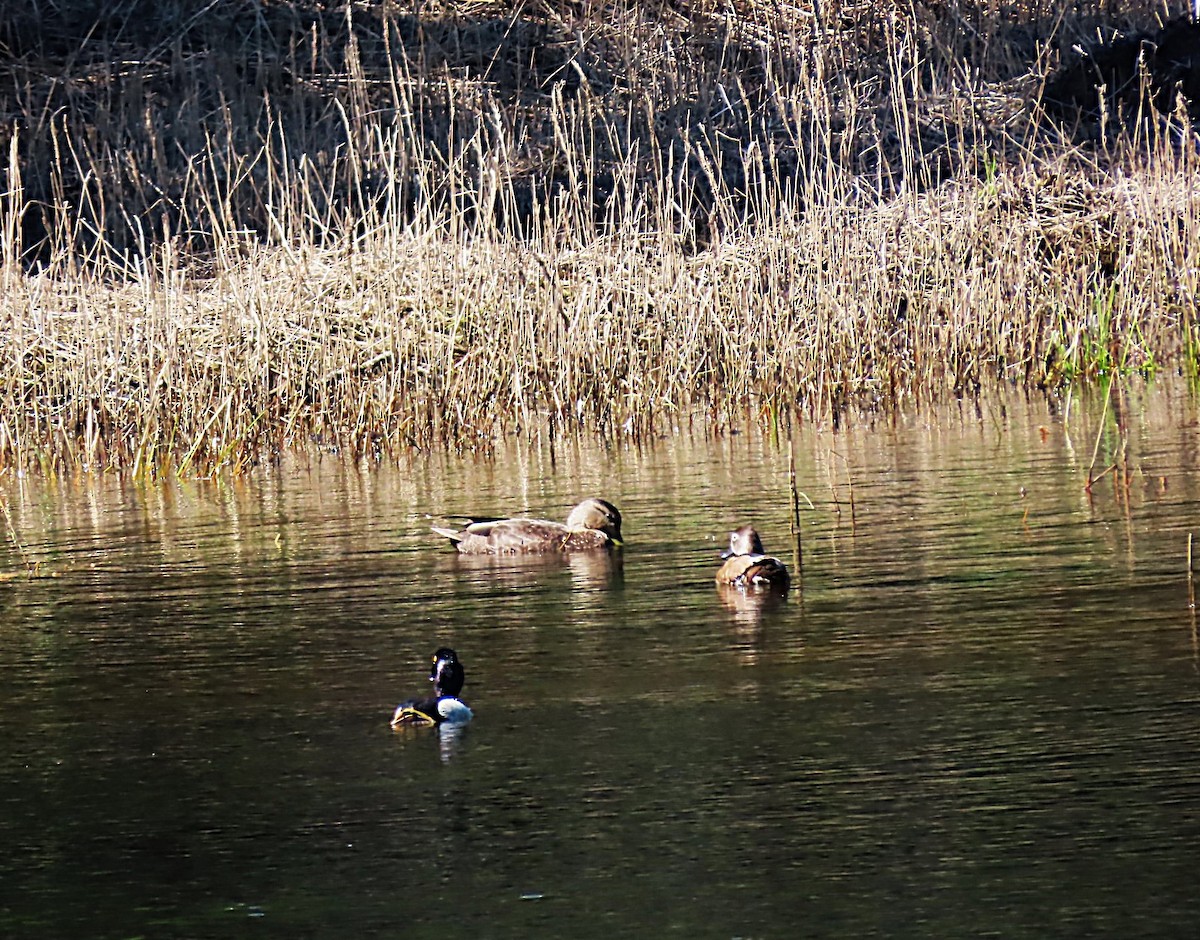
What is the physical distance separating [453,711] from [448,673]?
5.7 inches

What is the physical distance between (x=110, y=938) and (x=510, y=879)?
2.49ft

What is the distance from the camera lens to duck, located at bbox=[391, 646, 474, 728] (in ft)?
18.2

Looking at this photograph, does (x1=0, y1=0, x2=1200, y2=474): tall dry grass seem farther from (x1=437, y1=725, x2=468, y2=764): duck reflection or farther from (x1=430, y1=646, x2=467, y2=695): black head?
(x1=437, y1=725, x2=468, y2=764): duck reflection

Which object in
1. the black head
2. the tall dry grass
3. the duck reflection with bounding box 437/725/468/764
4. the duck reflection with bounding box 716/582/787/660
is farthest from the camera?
the tall dry grass

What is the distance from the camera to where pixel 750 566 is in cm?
732

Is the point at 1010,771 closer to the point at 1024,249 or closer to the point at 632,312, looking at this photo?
the point at 632,312

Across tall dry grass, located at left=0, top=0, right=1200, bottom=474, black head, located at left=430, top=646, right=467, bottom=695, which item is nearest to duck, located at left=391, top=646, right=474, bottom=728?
black head, located at left=430, top=646, right=467, bottom=695

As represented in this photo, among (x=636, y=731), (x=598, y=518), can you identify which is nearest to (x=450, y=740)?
(x=636, y=731)

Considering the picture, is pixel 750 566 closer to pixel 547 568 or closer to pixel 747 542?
pixel 747 542

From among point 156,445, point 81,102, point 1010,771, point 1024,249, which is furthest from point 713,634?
point 81,102

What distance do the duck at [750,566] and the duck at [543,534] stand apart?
1.11m

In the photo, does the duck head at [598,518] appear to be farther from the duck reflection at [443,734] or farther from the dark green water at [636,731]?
the duck reflection at [443,734]

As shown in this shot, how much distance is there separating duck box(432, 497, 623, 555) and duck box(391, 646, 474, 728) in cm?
286

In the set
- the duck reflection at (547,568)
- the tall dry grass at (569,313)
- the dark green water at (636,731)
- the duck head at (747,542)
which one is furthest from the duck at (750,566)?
the tall dry grass at (569,313)
